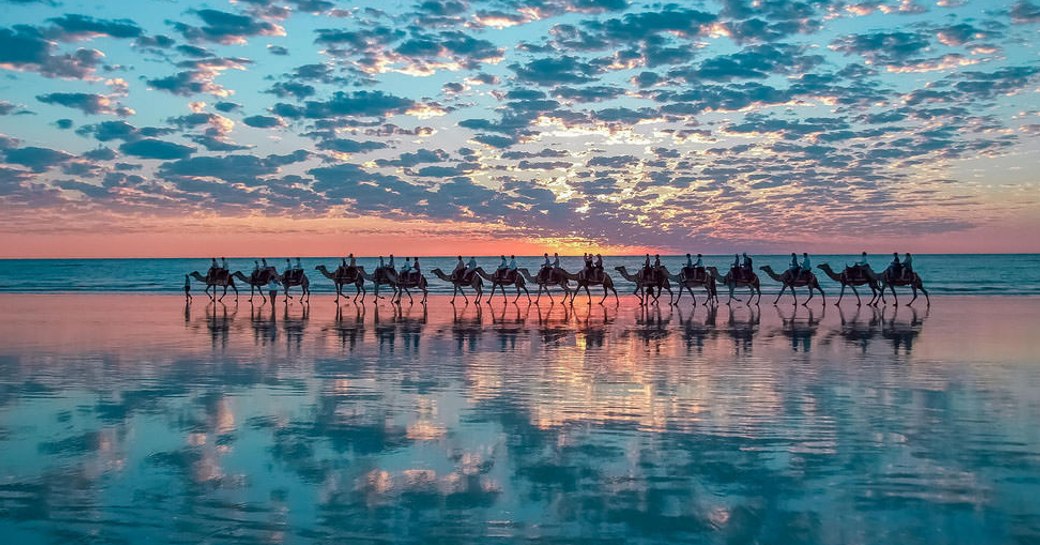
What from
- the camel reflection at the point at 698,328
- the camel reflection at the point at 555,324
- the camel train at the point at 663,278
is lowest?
the camel reflection at the point at 555,324

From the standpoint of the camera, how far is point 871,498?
6.11m

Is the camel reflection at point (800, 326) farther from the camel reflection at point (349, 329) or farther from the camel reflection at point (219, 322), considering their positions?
the camel reflection at point (219, 322)

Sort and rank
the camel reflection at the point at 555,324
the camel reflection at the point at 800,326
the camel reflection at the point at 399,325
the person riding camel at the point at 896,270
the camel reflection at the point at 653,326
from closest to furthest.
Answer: the camel reflection at the point at 800,326 → the camel reflection at the point at 399,325 → the camel reflection at the point at 653,326 → the camel reflection at the point at 555,324 → the person riding camel at the point at 896,270

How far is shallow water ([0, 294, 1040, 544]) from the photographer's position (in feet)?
18.5

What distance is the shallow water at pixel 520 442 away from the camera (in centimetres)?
562

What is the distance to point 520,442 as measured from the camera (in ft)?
25.9

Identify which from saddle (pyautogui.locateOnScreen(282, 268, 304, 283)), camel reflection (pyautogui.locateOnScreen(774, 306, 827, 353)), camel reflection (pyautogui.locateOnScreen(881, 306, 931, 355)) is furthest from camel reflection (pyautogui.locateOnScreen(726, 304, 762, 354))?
saddle (pyautogui.locateOnScreen(282, 268, 304, 283))

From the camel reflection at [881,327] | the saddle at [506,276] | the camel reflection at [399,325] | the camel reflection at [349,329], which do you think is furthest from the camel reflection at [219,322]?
the camel reflection at [881,327]

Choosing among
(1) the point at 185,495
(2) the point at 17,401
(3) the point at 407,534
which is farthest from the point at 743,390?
(2) the point at 17,401

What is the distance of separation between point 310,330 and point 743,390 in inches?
491

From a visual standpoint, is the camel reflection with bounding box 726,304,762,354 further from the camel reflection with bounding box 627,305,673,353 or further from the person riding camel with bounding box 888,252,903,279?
the person riding camel with bounding box 888,252,903,279

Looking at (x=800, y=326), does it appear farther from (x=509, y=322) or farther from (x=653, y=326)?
(x=509, y=322)

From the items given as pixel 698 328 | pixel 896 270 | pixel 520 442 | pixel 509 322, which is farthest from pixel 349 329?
pixel 896 270

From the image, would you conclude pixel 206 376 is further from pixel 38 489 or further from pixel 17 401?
pixel 38 489
